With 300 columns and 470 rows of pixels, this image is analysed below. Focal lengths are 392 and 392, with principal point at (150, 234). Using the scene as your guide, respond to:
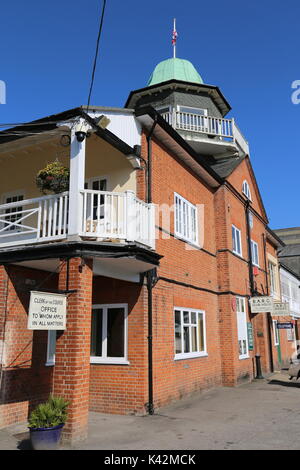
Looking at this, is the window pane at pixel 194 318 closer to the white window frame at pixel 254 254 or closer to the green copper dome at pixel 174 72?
the white window frame at pixel 254 254

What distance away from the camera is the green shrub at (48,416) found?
631 cm

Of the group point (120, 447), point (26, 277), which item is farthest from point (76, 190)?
point (120, 447)

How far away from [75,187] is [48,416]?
4.23 metres

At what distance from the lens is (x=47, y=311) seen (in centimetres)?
695

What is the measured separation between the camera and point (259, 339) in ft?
61.2

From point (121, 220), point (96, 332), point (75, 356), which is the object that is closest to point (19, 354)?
point (96, 332)

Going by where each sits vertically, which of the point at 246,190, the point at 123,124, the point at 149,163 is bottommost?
the point at 149,163

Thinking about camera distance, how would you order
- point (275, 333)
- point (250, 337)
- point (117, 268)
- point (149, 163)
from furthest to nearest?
point (275, 333), point (250, 337), point (149, 163), point (117, 268)

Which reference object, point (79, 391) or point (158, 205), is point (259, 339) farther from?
point (79, 391)

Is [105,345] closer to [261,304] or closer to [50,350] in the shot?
[50,350]

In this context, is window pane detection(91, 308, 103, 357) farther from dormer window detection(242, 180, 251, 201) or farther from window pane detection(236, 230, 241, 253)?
dormer window detection(242, 180, 251, 201)

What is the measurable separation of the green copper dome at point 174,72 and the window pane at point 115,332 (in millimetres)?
14050

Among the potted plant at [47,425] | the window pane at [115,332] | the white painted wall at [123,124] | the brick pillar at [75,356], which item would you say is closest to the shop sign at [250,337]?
the window pane at [115,332]
